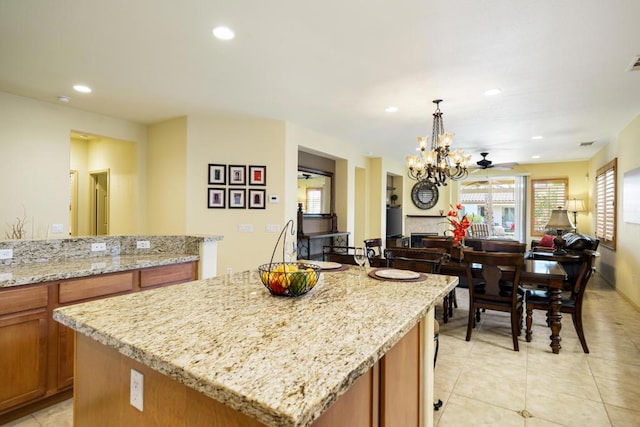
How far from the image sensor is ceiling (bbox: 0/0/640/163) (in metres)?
2.21

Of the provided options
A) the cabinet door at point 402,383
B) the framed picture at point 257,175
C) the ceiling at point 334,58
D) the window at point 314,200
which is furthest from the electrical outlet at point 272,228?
the cabinet door at point 402,383

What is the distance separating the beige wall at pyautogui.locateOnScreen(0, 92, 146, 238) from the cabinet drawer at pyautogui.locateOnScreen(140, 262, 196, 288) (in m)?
2.52

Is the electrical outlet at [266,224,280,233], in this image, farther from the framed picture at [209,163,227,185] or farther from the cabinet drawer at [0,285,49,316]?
the cabinet drawer at [0,285,49,316]

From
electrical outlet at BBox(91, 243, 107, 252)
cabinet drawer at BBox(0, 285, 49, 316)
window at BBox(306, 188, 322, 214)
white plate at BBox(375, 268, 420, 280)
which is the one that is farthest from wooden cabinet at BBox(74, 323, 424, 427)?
window at BBox(306, 188, 322, 214)

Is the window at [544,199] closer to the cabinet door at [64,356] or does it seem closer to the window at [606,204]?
the window at [606,204]

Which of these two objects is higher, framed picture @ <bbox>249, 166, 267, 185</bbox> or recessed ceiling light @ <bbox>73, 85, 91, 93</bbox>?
recessed ceiling light @ <bbox>73, 85, 91, 93</bbox>

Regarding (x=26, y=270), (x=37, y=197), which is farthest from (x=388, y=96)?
(x=37, y=197)

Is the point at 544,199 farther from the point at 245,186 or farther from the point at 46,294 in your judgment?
the point at 46,294

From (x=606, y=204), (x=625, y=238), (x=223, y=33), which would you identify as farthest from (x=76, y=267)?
(x=606, y=204)

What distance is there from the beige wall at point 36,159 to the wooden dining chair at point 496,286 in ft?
16.1

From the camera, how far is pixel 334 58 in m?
2.86

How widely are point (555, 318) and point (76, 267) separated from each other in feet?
12.7

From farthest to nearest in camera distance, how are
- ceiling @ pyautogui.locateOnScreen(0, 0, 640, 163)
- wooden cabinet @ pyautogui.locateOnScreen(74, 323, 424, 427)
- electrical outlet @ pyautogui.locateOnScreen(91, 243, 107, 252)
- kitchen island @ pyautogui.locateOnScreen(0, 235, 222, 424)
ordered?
electrical outlet @ pyautogui.locateOnScreen(91, 243, 107, 252), ceiling @ pyautogui.locateOnScreen(0, 0, 640, 163), kitchen island @ pyautogui.locateOnScreen(0, 235, 222, 424), wooden cabinet @ pyautogui.locateOnScreen(74, 323, 424, 427)

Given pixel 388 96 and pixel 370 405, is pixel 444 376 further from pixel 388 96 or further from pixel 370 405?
pixel 388 96
